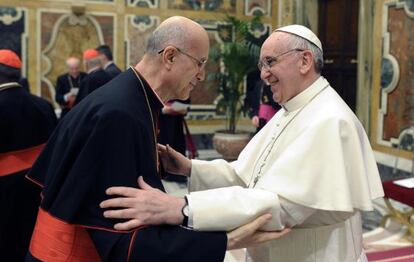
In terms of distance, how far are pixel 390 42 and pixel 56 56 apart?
18.0 ft

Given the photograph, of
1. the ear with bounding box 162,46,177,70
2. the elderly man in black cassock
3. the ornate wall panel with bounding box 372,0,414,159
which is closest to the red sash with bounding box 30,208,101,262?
the elderly man in black cassock

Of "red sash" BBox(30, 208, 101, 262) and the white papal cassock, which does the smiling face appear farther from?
"red sash" BBox(30, 208, 101, 262)

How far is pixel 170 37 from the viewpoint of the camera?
1.85 meters

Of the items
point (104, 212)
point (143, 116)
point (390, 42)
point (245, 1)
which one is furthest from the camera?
point (245, 1)

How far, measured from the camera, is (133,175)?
1.67 metres

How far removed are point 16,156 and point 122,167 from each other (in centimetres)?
233

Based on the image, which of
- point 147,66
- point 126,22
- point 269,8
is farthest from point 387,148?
point 147,66

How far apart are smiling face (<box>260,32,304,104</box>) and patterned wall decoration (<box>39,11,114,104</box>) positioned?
7.64 meters

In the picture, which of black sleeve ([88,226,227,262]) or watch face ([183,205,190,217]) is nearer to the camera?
black sleeve ([88,226,227,262])

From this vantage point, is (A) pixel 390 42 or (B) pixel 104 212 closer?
(B) pixel 104 212

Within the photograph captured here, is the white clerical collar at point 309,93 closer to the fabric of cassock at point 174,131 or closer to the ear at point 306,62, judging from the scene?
the ear at point 306,62

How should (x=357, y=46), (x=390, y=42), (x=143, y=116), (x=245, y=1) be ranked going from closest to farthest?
(x=143, y=116), (x=390, y=42), (x=357, y=46), (x=245, y=1)

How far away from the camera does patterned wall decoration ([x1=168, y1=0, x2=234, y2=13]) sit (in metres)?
10.0

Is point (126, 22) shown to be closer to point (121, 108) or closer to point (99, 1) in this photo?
point (99, 1)
